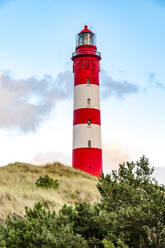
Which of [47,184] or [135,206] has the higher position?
[47,184]

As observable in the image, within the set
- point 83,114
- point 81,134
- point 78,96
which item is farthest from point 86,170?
point 78,96

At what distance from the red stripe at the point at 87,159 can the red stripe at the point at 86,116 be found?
222 centimetres

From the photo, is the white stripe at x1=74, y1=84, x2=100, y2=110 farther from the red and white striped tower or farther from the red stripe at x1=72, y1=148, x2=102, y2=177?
the red stripe at x1=72, y1=148, x2=102, y2=177

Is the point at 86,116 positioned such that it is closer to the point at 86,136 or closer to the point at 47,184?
the point at 86,136

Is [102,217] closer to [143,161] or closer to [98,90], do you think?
[143,161]

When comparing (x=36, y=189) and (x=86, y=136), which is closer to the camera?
(x=36, y=189)

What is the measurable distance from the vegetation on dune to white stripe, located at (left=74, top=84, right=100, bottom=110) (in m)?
18.7

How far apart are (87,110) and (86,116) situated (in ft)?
1.70

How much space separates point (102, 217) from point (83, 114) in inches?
769

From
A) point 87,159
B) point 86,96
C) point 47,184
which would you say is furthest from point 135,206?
point 86,96

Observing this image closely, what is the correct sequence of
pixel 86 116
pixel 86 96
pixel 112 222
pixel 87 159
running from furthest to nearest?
1. pixel 86 96
2. pixel 86 116
3. pixel 87 159
4. pixel 112 222

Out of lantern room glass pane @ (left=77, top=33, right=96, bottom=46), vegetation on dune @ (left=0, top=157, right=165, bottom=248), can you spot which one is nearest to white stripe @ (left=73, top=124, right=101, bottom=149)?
lantern room glass pane @ (left=77, top=33, right=96, bottom=46)

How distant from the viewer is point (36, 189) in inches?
587

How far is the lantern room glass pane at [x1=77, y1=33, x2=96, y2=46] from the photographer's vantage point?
90.5ft
